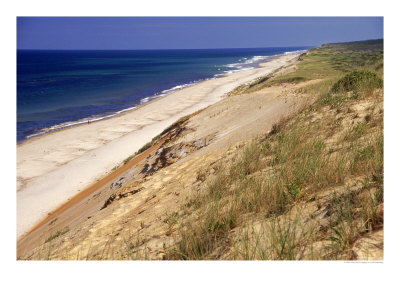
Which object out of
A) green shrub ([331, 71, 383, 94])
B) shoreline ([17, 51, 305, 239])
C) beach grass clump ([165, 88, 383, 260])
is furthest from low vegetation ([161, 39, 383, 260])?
shoreline ([17, 51, 305, 239])

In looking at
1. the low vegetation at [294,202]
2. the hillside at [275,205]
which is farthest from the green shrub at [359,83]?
the low vegetation at [294,202]

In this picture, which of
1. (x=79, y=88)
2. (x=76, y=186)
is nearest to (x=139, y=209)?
(x=76, y=186)

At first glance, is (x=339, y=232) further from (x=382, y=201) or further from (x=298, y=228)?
(x=382, y=201)

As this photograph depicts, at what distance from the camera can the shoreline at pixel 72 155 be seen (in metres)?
13.4

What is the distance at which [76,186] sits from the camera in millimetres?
14641

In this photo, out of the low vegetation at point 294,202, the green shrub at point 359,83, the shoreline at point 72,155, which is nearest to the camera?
the low vegetation at point 294,202

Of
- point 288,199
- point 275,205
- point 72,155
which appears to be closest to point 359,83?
point 288,199

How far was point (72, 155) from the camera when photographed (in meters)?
19.2

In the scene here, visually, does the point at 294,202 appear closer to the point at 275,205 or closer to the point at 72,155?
the point at 275,205

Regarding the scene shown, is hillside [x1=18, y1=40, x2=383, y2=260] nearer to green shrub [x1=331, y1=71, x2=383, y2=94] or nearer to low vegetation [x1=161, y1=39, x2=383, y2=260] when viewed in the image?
low vegetation [x1=161, y1=39, x2=383, y2=260]

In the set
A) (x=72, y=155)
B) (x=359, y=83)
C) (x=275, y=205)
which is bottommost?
(x=72, y=155)

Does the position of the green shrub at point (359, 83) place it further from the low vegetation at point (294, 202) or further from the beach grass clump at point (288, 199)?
the beach grass clump at point (288, 199)

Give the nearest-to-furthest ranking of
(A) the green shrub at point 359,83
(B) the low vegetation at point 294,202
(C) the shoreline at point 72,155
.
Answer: (B) the low vegetation at point 294,202 < (A) the green shrub at point 359,83 < (C) the shoreline at point 72,155
